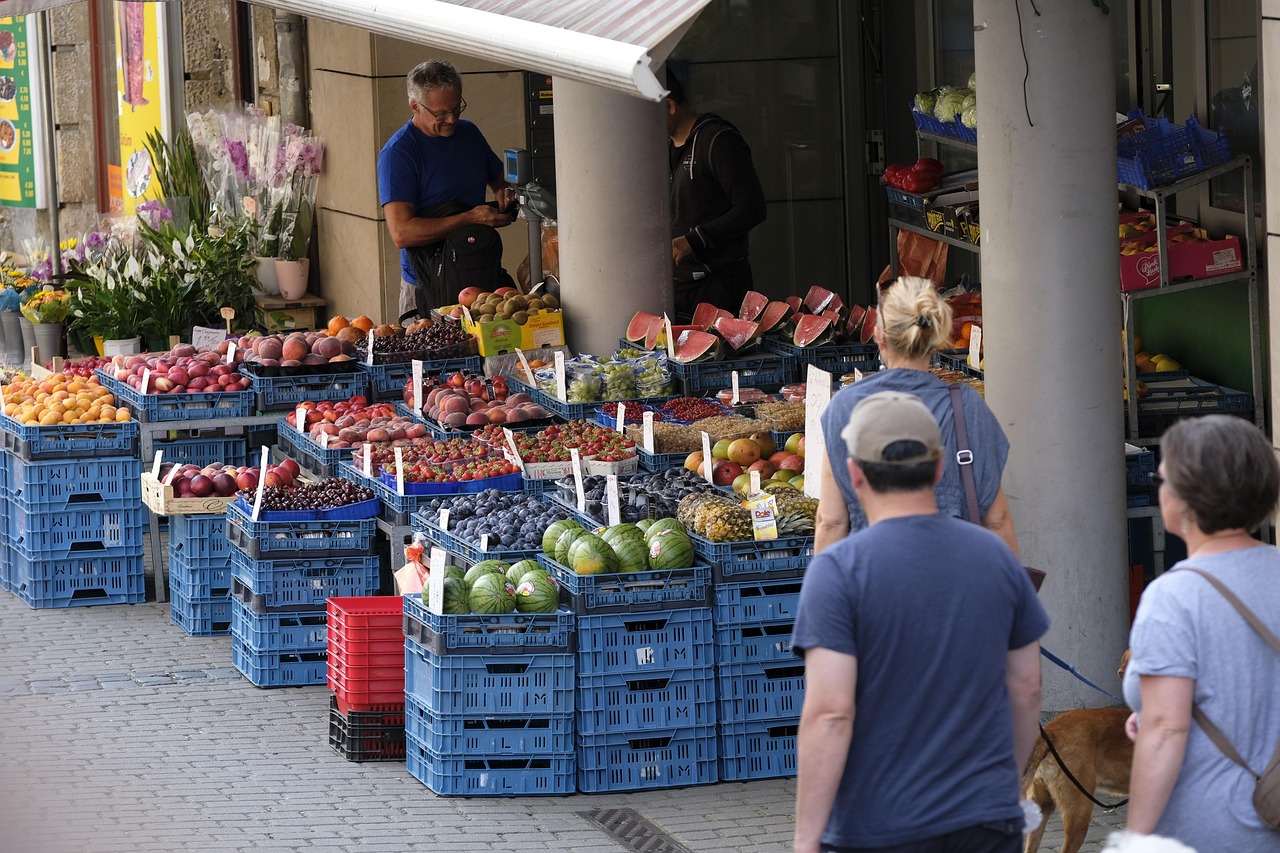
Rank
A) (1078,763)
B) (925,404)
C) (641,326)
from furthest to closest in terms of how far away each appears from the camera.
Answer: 1. (641,326)
2. (1078,763)
3. (925,404)

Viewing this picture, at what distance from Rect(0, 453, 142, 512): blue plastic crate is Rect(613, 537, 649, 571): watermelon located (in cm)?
340

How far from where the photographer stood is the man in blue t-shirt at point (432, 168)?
33.7 feet

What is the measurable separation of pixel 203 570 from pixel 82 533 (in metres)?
0.85

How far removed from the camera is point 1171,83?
29.2 ft

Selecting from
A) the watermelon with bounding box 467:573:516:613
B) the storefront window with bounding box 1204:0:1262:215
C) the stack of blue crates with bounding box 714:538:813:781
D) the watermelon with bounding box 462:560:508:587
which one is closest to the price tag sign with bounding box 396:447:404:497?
the watermelon with bounding box 462:560:508:587

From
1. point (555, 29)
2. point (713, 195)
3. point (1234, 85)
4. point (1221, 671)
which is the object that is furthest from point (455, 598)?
point (713, 195)

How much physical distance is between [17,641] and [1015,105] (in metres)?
5.07

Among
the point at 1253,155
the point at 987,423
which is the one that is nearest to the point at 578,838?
the point at 987,423

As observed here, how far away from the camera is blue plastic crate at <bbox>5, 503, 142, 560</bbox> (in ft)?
29.3

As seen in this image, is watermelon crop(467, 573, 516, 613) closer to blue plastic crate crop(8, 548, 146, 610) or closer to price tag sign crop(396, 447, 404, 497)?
price tag sign crop(396, 447, 404, 497)

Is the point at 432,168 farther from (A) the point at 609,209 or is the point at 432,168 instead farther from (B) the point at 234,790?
(B) the point at 234,790

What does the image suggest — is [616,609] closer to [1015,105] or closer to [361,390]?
A: [1015,105]

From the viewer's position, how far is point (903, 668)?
344 cm

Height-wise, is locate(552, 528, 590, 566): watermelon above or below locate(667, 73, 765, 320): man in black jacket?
below
